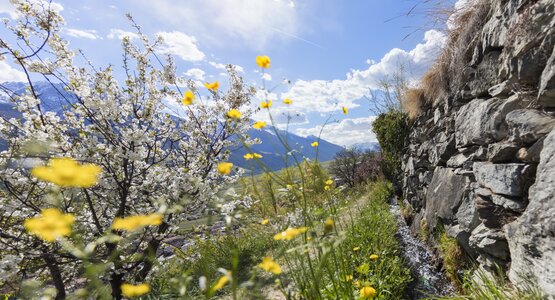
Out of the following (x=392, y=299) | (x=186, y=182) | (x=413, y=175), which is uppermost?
(x=186, y=182)

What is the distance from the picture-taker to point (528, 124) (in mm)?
2594

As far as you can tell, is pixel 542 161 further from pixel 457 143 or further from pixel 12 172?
pixel 12 172

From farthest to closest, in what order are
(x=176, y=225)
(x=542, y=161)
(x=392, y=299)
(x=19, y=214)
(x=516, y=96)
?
(x=176, y=225)
(x=19, y=214)
(x=392, y=299)
(x=516, y=96)
(x=542, y=161)

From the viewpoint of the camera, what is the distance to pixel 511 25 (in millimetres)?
2912

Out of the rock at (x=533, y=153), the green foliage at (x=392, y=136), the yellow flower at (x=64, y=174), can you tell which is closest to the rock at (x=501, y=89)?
the rock at (x=533, y=153)

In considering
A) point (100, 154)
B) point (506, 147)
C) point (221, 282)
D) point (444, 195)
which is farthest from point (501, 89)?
point (100, 154)

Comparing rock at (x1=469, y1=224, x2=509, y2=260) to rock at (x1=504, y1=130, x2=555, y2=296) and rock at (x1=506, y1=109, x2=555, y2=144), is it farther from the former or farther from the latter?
rock at (x1=506, y1=109, x2=555, y2=144)

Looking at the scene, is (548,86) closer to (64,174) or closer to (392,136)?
(64,174)

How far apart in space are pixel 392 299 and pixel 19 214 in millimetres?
4946

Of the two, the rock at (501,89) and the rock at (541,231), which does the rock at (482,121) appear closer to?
the rock at (501,89)

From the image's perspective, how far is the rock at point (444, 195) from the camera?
394 cm

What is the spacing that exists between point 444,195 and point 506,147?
167 cm

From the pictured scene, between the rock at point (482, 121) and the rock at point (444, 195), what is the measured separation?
1.68 feet

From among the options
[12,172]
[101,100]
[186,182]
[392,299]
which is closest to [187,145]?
[186,182]
